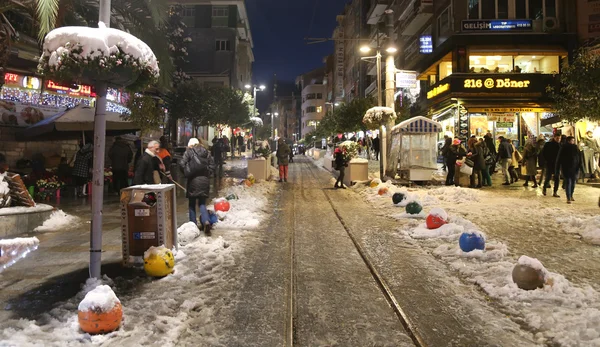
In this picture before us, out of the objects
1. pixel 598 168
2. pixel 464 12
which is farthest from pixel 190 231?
pixel 464 12

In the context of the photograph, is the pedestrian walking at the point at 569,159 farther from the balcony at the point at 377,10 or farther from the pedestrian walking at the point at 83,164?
the balcony at the point at 377,10

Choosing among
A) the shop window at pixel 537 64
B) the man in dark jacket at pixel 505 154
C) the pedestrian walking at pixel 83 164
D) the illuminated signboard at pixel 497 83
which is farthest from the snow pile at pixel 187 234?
the shop window at pixel 537 64

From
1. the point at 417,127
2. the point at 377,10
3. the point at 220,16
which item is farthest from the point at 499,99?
the point at 220,16

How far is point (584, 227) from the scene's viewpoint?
27.9 feet

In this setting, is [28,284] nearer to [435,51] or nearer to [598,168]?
[598,168]

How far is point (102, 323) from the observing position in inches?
152

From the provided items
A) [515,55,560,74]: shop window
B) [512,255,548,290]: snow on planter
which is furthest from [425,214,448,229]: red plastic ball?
[515,55,560,74]: shop window

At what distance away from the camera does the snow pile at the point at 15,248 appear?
21.1 feet

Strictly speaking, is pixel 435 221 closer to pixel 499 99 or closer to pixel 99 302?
pixel 99 302

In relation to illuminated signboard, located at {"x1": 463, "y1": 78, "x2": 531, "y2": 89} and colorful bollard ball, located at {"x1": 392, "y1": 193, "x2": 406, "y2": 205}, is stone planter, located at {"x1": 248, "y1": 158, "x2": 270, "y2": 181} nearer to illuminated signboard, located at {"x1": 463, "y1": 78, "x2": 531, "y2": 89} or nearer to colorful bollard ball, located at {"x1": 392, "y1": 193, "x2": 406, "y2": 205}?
colorful bollard ball, located at {"x1": 392, "y1": 193, "x2": 406, "y2": 205}

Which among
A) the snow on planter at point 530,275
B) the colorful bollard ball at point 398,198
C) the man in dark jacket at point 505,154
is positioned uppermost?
the man in dark jacket at point 505,154

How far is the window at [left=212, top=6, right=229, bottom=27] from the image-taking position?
5619 cm

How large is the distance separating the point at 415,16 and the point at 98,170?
96.8 feet

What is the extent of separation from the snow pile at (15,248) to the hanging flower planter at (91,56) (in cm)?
303
